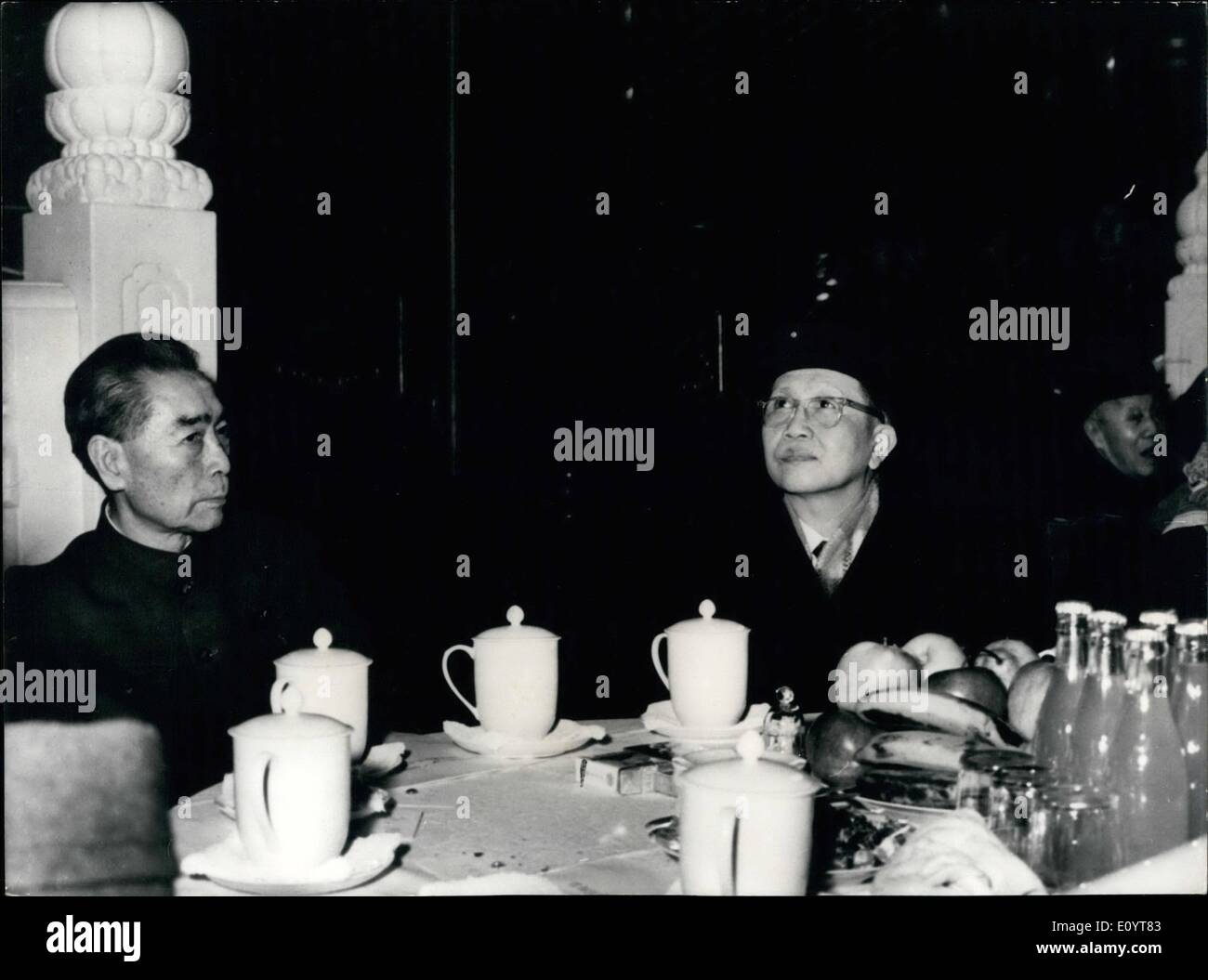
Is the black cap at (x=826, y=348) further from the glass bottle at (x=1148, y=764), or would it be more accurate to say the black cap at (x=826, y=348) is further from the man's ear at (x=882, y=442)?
the glass bottle at (x=1148, y=764)

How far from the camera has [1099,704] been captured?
3.44ft

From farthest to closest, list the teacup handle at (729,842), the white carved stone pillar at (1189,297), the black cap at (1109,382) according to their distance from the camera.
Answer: the black cap at (1109,382)
the white carved stone pillar at (1189,297)
the teacup handle at (729,842)

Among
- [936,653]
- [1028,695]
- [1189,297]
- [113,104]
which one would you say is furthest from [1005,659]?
[113,104]

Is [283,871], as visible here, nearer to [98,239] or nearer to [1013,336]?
[98,239]

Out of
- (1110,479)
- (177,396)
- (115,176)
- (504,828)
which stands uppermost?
(115,176)

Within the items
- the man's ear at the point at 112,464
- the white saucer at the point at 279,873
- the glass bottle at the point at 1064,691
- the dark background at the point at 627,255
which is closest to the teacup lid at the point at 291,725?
the white saucer at the point at 279,873

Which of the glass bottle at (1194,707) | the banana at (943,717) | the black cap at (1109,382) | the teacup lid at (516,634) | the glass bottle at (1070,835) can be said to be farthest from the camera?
the black cap at (1109,382)

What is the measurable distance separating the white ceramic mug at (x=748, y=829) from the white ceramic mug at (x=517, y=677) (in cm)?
43

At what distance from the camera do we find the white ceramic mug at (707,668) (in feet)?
4.37

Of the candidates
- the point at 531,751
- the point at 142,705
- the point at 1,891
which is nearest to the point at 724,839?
the point at 531,751

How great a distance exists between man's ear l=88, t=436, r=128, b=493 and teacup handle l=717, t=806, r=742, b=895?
1205mm

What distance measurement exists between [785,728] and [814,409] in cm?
128

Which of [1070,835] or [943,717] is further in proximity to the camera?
[943,717]

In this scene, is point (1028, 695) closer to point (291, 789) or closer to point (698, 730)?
point (698, 730)
